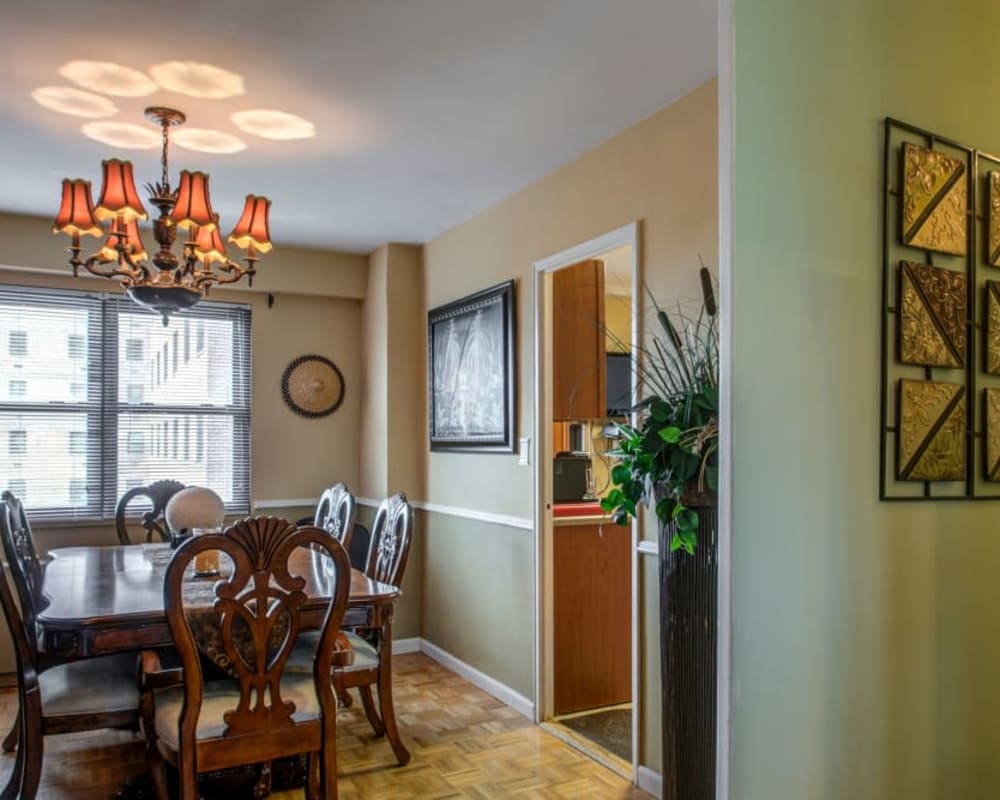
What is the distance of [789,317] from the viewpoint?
4.99 ft

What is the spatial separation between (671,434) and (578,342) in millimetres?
1886

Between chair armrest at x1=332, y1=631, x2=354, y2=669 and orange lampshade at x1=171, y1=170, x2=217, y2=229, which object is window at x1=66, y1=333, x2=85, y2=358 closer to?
orange lampshade at x1=171, y1=170, x2=217, y2=229

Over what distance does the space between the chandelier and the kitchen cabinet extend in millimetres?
1504

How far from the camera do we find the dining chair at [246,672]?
2105mm

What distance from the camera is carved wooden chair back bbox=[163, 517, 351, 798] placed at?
2092mm

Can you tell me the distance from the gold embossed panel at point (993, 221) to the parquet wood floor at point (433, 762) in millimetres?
2100

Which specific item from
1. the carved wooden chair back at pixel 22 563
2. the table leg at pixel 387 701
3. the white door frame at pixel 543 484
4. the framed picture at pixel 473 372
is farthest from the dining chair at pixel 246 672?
the framed picture at pixel 473 372

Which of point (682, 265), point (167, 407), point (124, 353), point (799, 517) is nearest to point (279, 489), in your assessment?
point (167, 407)

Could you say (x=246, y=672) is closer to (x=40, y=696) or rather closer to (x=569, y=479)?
(x=40, y=696)

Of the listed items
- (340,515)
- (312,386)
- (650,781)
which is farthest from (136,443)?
(650,781)

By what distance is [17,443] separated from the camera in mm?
4406

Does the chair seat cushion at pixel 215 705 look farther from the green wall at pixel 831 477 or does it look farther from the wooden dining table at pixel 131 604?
the green wall at pixel 831 477

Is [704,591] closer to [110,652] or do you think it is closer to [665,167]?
[665,167]

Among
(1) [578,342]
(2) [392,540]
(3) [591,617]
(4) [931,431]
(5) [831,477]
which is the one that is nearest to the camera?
(5) [831,477]
